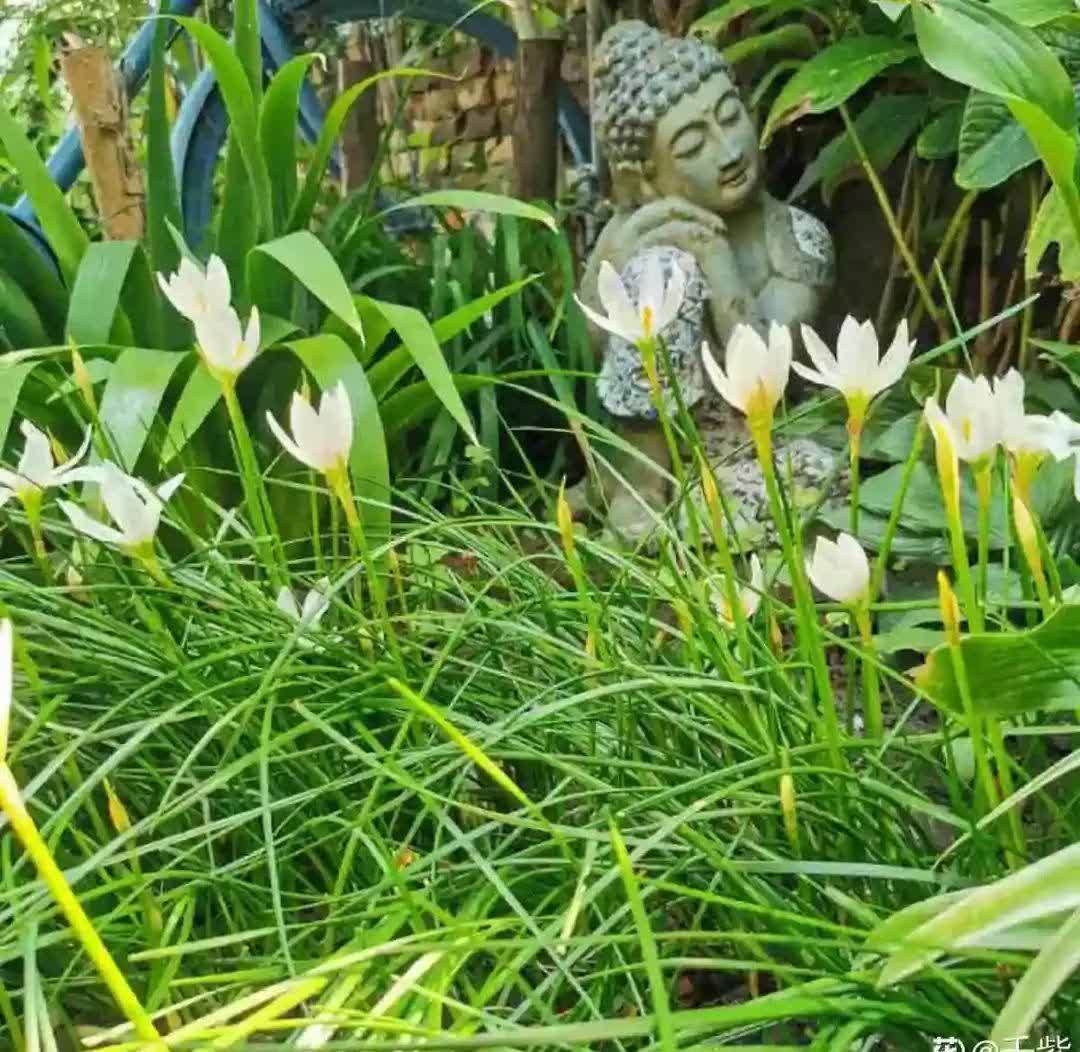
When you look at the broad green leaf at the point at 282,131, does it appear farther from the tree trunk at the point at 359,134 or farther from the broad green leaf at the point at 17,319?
the tree trunk at the point at 359,134

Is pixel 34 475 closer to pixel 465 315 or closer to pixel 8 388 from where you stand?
pixel 8 388

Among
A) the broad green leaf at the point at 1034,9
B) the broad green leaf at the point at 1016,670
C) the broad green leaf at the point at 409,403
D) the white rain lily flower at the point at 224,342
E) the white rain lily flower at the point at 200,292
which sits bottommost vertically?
the broad green leaf at the point at 409,403

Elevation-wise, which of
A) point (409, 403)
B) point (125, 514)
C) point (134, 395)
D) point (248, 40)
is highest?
point (248, 40)

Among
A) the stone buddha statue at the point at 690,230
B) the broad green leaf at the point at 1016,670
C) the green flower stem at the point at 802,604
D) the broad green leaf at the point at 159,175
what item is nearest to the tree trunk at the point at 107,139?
the broad green leaf at the point at 159,175

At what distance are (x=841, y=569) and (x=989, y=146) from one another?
792 millimetres

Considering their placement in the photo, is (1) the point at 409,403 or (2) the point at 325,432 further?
(1) the point at 409,403

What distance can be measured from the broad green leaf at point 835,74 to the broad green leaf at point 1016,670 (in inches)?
36.9

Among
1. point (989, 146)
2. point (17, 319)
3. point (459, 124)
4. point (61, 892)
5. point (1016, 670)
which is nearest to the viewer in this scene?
point (61, 892)

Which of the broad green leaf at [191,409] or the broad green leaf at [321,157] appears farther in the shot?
the broad green leaf at [321,157]

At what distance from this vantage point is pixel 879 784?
0.50m

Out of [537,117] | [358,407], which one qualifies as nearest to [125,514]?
[358,407]

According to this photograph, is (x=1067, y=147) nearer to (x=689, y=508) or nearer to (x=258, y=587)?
(x=689, y=508)

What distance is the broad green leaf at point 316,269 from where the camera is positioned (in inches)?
41.1

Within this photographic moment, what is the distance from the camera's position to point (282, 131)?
1.27 m
